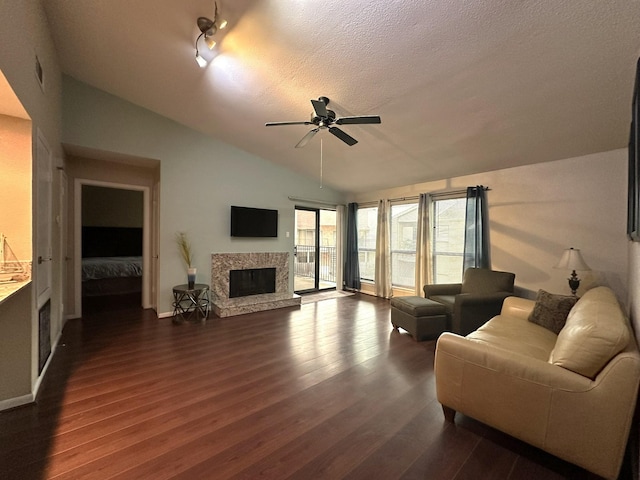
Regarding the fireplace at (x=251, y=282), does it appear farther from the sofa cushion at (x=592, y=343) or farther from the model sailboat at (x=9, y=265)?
the sofa cushion at (x=592, y=343)

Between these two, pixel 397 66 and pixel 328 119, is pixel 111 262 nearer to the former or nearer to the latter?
pixel 328 119

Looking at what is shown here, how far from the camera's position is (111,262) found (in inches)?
232

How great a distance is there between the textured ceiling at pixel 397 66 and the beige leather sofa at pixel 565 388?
1.93 meters

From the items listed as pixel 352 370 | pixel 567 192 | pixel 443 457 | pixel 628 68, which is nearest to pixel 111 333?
pixel 352 370

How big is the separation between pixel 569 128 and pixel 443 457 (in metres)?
3.57

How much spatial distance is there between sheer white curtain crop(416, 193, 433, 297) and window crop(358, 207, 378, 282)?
1322mm

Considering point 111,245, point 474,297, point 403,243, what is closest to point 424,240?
point 403,243

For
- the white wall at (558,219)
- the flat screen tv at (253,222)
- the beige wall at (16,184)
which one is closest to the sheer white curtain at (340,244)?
the flat screen tv at (253,222)

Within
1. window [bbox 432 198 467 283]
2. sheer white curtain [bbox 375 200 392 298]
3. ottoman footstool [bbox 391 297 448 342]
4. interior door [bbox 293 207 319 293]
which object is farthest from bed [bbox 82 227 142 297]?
window [bbox 432 198 467 283]

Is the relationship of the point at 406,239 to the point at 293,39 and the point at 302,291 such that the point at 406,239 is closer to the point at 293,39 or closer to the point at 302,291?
the point at 302,291

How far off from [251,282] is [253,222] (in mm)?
1204

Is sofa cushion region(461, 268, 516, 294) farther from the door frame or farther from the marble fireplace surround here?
the door frame

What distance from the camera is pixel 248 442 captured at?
5.54 feet

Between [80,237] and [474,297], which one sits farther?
[80,237]
